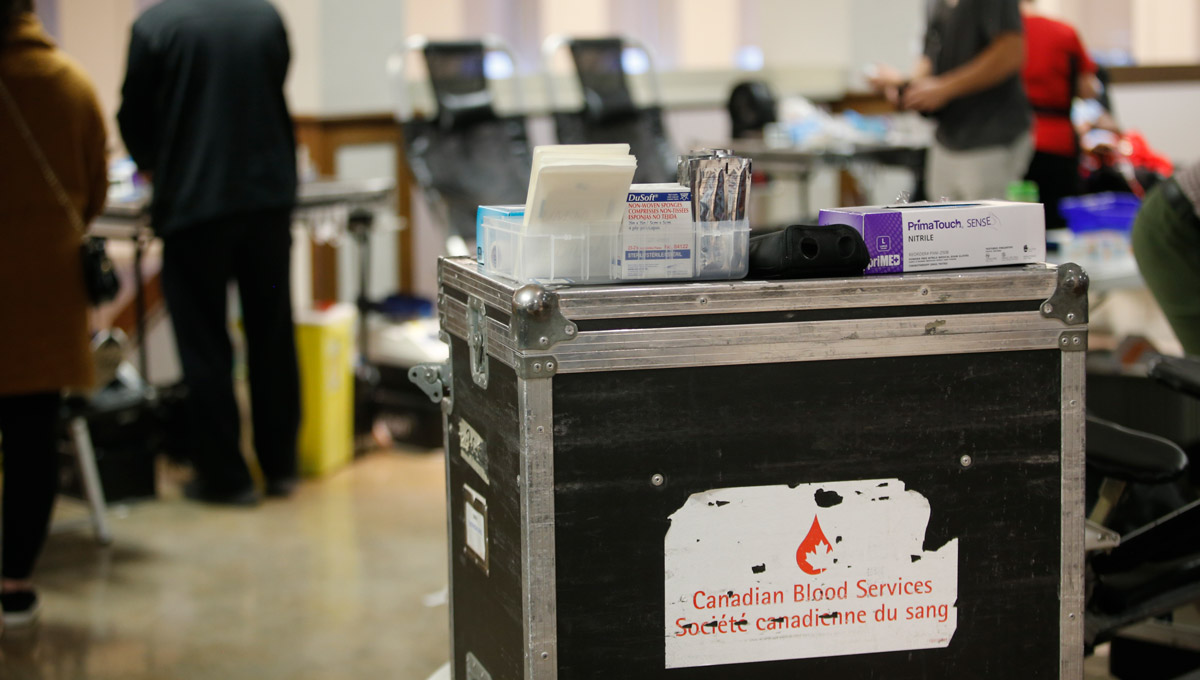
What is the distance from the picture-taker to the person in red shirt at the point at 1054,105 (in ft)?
15.9

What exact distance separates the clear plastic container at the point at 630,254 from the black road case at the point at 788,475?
0.04 metres

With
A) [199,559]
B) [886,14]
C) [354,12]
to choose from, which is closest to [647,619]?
[199,559]

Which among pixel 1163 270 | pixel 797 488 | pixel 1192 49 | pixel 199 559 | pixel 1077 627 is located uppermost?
pixel 1192 49

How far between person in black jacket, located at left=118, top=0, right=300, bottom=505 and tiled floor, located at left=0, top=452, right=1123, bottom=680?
248mm

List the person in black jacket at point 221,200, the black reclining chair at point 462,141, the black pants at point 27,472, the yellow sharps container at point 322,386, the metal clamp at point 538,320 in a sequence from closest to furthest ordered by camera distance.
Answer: the metal clamp at point 538,320
the black pants at point 27,472
the person in black jacket at point 221,200
the yellow sharps container at point 322,386
the black reclining chair at point 462,141

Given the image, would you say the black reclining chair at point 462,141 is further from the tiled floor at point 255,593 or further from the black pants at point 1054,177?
the black pants at point 1054,177

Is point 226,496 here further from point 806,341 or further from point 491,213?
point 806,341

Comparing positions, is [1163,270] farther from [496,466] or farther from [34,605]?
[34,605]

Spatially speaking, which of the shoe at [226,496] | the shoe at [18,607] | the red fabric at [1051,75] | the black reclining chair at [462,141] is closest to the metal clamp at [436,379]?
the shoe at [18,607]

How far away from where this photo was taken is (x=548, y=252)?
59.7 inches

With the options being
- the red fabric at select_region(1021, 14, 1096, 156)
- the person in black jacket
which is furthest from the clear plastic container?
the red fabric at select_region(1021, 14, 1096, 156)

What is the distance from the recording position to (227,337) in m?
3.87

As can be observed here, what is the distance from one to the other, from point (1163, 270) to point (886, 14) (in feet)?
15.9

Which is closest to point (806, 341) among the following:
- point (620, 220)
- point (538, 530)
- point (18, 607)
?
point (620, 220)
